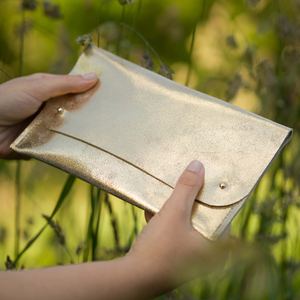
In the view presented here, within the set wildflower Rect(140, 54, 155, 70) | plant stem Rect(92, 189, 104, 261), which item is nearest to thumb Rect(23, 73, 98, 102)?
wildflower Rect(140, 54, 155, 70)

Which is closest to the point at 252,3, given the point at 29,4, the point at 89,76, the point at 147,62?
the point at 147,62

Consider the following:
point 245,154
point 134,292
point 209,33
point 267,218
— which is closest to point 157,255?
point 134,292

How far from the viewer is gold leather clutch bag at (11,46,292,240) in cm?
54

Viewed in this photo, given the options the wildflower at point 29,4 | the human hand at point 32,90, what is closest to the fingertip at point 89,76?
the human hand at point 32,90

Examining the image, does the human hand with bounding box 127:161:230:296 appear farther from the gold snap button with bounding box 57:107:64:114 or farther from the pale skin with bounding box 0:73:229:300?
the gold snap button with bounding box 57:107:64:114

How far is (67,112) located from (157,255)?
1.36ft

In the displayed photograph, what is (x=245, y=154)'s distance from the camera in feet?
1.82

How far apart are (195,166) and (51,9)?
1.83 feet

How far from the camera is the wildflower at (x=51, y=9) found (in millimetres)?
752

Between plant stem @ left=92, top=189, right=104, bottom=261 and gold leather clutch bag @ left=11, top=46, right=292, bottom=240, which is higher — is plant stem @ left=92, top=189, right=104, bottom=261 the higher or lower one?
the lower one

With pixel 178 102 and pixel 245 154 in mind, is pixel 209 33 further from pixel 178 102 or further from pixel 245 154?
pixel 245 154

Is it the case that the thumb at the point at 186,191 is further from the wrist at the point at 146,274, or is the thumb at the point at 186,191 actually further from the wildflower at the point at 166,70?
the wildflower at the point at 166,70

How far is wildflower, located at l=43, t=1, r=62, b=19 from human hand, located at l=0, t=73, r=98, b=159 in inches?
6.1

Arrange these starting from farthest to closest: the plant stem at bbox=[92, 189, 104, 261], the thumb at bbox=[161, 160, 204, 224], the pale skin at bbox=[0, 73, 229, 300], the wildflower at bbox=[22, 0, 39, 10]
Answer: the wildflower at bbox=[22, 0, 39, 10] < the plant stem at bbox=[92, 189, 104, 261] < the thumb at bbox=[161, 160, 204, 224] < the pale skin at bbox=[0, 73, 229, 300]
